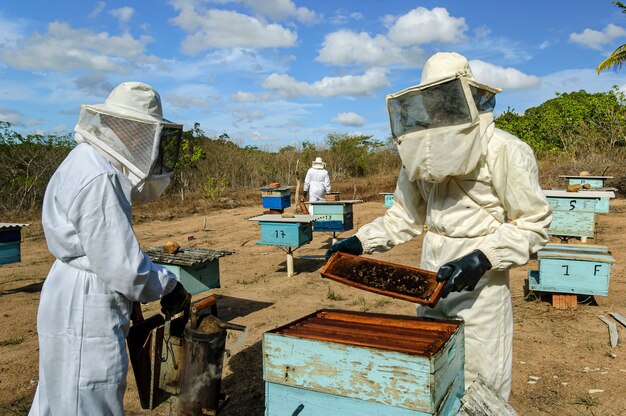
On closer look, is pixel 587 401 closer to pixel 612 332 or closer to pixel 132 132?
pixel 612 332

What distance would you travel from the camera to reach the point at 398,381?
1.56 meters

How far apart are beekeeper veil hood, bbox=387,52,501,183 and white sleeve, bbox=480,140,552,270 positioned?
0.13 metres

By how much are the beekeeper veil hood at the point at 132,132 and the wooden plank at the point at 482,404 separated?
5.22 feet

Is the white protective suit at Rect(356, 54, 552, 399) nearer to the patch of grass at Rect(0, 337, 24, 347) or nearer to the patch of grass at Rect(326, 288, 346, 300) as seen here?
the patch of grass at Rect(326, 288, 346, 300)

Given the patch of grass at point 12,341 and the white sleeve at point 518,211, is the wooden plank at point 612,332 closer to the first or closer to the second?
the white sleeve at point 518,211

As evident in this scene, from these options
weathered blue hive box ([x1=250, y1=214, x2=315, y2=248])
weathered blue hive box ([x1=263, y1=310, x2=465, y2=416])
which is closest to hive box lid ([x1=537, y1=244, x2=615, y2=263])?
weathered blue hive box ([x1=250, y1=214, x2=315, y2=248])

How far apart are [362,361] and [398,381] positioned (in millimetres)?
134

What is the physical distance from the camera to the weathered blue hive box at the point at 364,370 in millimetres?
1541

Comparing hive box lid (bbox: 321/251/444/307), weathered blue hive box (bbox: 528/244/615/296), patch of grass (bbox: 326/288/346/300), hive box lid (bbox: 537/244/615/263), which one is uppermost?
hive box lid (bbox: 321/251/444/307)

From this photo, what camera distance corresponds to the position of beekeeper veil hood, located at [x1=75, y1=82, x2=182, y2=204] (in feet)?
6.48

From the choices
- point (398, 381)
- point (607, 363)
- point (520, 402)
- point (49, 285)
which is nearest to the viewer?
point (398, 381)

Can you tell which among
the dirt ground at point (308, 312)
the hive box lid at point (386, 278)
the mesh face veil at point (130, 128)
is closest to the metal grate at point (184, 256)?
the dirt ground at point (308, 312)

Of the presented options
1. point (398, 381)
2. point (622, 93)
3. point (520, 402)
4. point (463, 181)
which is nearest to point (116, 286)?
point (398, 381)

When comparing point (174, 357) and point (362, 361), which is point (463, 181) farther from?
point (174, 357)
